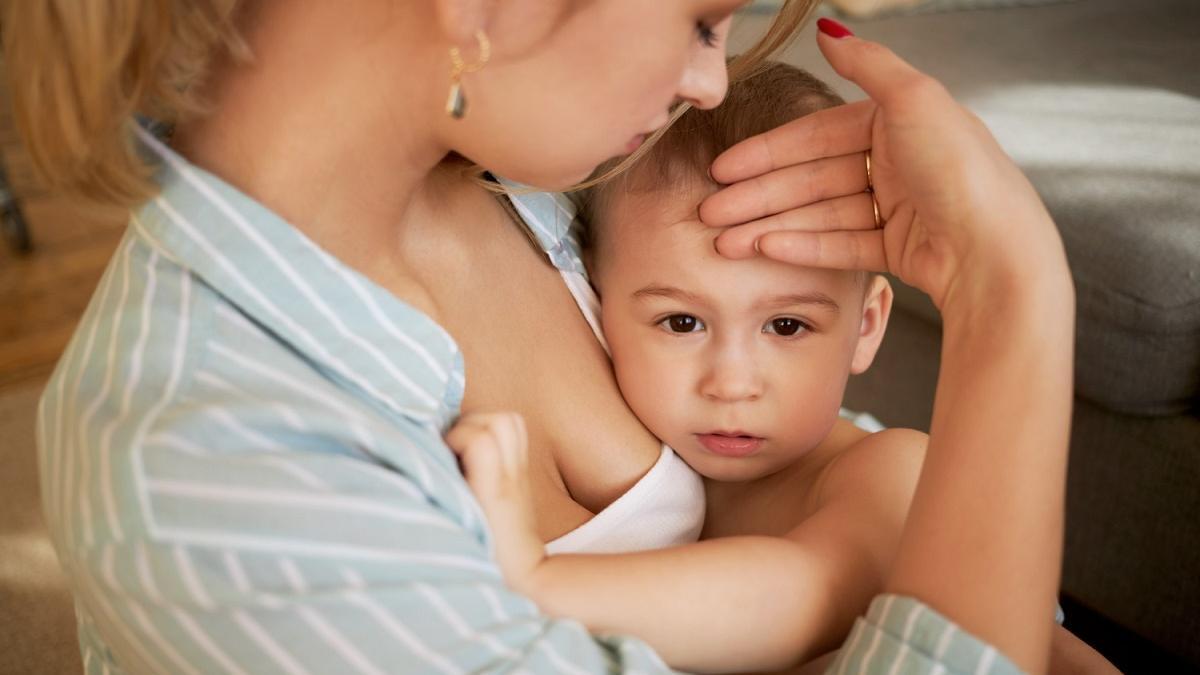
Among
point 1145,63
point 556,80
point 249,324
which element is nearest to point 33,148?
point 249,324

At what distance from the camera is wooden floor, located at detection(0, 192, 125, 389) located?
94.3 inches

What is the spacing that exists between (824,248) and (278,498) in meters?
0.60

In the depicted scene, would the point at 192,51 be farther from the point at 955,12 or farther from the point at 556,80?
the point at 955,12

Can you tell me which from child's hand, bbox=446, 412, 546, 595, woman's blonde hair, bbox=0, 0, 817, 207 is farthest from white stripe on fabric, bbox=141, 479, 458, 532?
woman's blonde hair, bbox=0, 0, 817, 207

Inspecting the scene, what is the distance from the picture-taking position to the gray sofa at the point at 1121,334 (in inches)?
58.2

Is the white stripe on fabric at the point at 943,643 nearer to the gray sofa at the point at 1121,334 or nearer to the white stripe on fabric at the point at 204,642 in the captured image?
the white stripe on fabric at the point at 204,642

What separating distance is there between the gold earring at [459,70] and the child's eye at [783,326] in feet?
1.51

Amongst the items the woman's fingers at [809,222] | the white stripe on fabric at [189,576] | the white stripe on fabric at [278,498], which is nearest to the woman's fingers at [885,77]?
the woman's fingers at [809,222]

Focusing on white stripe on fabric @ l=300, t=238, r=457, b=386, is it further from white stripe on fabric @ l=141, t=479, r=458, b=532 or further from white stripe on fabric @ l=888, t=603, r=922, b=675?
white stripe on fabric @ l=888, t=603, r=922, b=675

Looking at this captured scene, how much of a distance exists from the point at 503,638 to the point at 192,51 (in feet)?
1.39

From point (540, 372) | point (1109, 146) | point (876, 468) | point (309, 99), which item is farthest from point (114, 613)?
point (1109, 146)

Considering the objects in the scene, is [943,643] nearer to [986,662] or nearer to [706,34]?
[986,662]

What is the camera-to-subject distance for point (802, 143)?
1029 mm

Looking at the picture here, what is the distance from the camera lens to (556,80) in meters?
0.76
